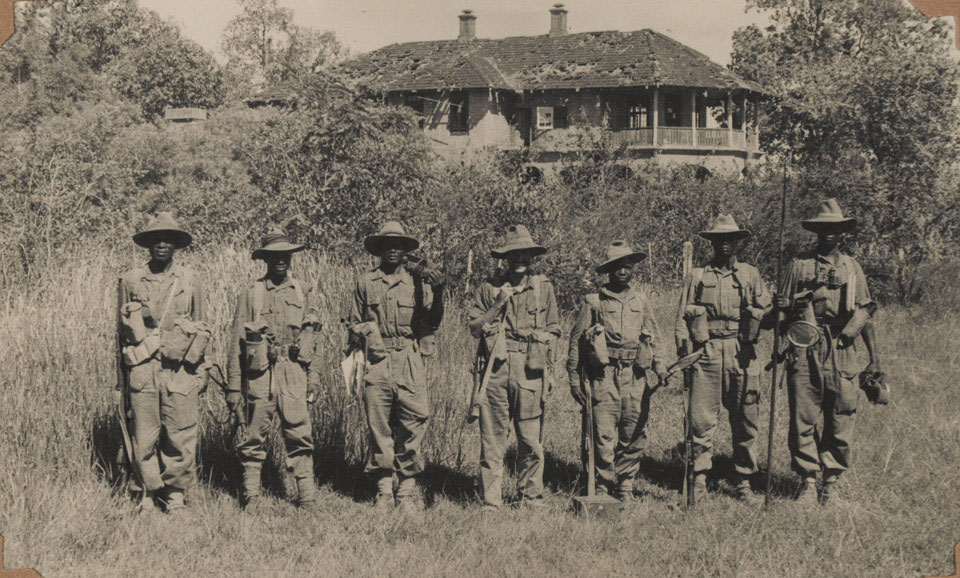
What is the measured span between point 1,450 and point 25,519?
872 mm

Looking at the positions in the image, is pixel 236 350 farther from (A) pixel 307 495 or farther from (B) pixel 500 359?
(B) pixel 500 359

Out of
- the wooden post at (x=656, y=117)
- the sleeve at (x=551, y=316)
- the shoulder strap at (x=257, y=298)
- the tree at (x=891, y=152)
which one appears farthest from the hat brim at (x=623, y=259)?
the wooden post at (x=656, y=117)

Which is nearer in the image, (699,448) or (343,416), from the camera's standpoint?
(699,448)

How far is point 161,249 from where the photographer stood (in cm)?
636

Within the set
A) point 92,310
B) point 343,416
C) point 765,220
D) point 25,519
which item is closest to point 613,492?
point 343,416

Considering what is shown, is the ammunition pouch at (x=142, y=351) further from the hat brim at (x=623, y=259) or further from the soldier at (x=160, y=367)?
the hat brim at (x=623, y=259)

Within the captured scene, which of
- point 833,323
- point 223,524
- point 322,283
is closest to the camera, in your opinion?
point 223,524

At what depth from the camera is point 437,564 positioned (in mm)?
5605

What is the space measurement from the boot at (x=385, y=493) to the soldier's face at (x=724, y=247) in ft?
11.5

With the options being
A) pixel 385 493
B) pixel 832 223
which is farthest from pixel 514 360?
pixel 832 223

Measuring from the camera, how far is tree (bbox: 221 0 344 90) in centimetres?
3134

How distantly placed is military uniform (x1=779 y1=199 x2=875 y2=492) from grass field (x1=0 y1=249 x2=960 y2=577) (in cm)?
46

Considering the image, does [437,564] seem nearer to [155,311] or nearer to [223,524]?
[223,524]

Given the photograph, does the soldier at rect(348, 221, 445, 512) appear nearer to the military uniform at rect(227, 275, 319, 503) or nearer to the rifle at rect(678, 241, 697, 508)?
the military uniform at rect(227, 275, 319, 503)
